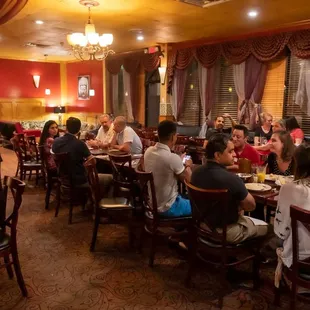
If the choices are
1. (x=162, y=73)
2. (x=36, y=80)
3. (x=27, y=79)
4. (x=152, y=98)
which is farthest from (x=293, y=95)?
(x=27, y=79)

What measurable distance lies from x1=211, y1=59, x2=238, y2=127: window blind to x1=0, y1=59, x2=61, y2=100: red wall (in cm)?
743

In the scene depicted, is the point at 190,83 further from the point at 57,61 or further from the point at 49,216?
the point at 57,61

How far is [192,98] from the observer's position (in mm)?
8609

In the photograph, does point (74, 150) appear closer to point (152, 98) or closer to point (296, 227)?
point (296, 227)

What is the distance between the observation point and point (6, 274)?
2.98 metres

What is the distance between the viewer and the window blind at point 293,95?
21.4 feet

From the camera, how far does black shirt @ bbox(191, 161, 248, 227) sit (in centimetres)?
237

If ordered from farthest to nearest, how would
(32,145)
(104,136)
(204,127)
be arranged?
(204,127), (32,145), (104,136)

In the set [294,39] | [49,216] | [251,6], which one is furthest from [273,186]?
[294,39]

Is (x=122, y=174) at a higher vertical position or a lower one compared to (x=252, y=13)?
lower

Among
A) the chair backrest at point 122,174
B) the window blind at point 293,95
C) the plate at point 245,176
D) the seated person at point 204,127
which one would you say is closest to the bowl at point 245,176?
the plate at point 245,176

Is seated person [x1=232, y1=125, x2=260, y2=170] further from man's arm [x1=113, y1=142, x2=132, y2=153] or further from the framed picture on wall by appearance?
the framed picture on wall

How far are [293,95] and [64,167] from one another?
15.5ft

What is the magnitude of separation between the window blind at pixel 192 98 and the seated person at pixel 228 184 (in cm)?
606
